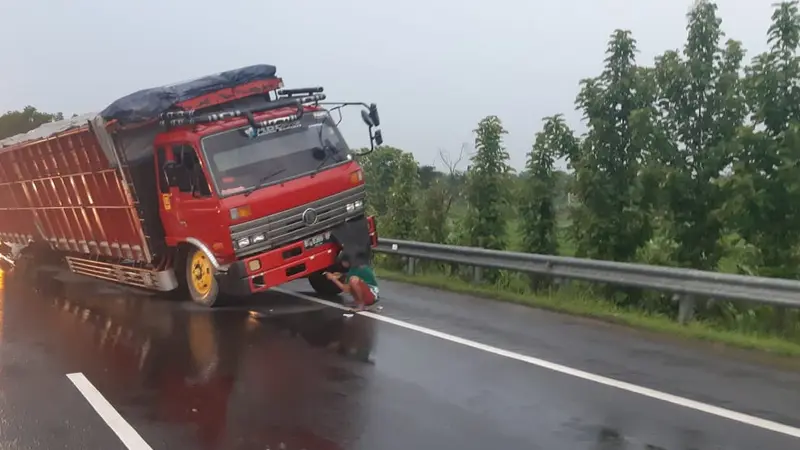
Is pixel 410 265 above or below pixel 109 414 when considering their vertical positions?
below

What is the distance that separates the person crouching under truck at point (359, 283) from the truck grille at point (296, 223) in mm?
539

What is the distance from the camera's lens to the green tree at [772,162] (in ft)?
31.4

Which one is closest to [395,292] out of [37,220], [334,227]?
[334,227]

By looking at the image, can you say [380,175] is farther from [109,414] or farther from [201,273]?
[109,414]

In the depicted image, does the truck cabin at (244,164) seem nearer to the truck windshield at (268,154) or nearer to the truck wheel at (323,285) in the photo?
the truck windshield at (268,154)

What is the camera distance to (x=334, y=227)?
1102 centimetres

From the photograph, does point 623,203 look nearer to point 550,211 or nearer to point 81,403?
point 550,211

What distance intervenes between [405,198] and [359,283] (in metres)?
6.31

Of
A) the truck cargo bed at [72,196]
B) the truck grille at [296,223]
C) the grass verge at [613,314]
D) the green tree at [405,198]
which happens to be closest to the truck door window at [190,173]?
the truck grille at [296,223]

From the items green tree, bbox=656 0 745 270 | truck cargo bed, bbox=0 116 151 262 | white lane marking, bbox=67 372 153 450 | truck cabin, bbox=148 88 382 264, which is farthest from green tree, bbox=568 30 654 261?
white lane marking, bbox=67 372 153 450

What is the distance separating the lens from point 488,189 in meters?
14.2

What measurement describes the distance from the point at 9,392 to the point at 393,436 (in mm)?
3611

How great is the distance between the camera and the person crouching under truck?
34.8 feet


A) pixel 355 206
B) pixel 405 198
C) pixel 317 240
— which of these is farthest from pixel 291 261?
pixel 405 198
